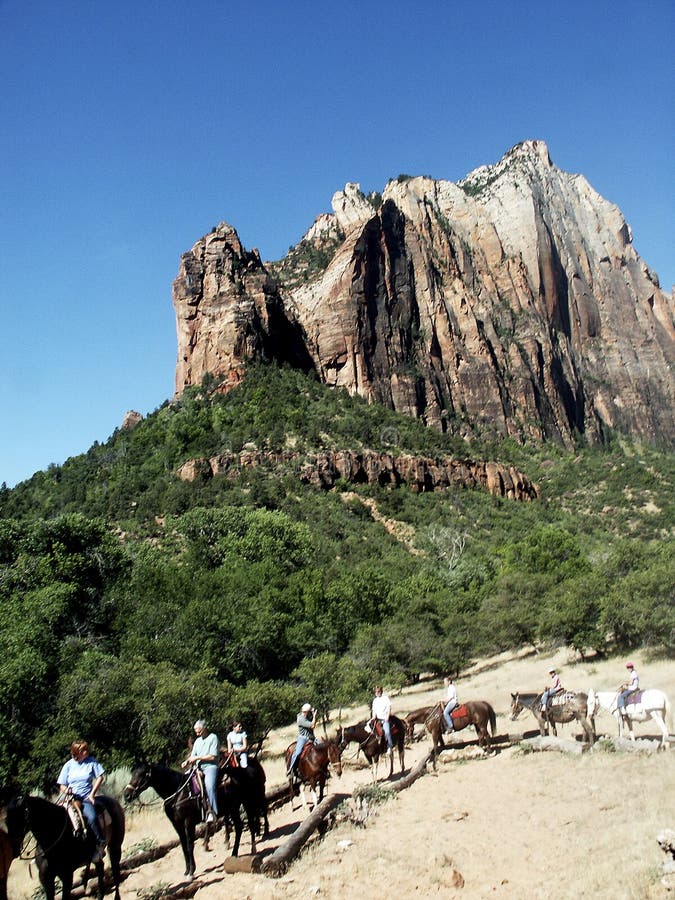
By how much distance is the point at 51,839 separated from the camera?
8938 mm

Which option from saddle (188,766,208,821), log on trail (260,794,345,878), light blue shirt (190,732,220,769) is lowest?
log on trail (260,794,345,878)

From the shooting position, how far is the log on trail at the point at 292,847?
9.87 m

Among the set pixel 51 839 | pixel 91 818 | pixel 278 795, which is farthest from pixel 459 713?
pixel 51 839

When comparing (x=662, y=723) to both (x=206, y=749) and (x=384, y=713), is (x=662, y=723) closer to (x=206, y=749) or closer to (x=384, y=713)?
(x=384, y=713)

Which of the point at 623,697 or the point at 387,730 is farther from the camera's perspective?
the point at 387,730

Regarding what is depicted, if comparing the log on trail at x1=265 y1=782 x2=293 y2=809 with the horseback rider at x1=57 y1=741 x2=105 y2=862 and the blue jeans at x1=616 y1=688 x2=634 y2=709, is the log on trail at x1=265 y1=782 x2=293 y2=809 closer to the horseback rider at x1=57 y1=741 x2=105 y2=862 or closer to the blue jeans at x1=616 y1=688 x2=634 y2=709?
the horseback rider at x1=57 y1=741 x2=105 y2=862

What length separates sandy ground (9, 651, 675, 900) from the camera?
848cm

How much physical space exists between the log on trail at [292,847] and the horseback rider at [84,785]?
7.89 feet

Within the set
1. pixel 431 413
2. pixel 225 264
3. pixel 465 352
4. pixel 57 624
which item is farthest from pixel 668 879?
pixel 465 352

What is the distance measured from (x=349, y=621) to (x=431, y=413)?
82636 millimetres

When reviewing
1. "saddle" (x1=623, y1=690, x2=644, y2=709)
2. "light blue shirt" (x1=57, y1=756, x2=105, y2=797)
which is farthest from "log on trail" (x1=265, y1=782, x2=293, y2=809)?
"saddle" (x1=623, y1=690, x2=644, y2=709)

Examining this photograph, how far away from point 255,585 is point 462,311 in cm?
11484

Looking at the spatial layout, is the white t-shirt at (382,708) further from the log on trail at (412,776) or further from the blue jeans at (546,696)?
the blue jeans at (546,696)

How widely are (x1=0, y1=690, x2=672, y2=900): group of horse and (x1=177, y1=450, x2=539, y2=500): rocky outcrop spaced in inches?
2224
